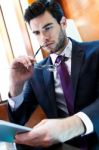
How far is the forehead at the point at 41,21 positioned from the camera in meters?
1.45

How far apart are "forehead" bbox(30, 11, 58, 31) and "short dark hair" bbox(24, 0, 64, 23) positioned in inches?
0.8

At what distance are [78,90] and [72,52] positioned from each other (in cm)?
22

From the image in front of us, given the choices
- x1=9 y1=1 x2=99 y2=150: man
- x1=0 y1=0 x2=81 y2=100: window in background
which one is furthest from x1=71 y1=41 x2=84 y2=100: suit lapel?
x1=0 y1=0 x2=81 y2=100: window in background

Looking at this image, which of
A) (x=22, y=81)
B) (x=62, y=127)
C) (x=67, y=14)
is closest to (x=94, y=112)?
(x=62, y=127)

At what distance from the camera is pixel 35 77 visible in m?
1.47

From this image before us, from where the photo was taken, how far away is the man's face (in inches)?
56.1

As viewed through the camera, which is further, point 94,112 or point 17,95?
Answer: point 17,95

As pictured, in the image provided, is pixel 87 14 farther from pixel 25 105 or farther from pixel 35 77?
pixel 25 105

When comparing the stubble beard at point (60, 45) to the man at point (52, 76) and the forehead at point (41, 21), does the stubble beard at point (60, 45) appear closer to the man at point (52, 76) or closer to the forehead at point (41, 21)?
the man at point (52, 76)

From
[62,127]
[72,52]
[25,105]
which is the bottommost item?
[25,105]

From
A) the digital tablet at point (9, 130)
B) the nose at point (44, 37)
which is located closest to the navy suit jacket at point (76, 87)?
the nose at point (44, 37)

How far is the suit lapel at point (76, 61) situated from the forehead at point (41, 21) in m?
0.20

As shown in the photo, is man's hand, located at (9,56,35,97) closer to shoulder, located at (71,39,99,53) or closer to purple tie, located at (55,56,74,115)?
purple tie, located at (55,56,74,115)

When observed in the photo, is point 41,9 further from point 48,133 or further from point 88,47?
point 48,133
